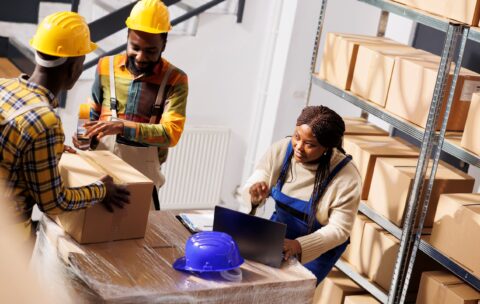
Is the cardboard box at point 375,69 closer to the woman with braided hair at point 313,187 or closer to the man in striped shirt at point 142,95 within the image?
the woman with braided hair at point 313,187

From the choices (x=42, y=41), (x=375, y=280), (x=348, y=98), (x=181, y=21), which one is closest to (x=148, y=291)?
(x=42, y=41)

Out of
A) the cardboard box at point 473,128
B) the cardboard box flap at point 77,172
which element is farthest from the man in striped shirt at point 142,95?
the cardboard box at point 473,128

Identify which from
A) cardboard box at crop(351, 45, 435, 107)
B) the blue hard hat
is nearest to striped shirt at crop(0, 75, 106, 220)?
the blue hard hat

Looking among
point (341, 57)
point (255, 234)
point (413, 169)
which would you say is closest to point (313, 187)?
point (255, 234)

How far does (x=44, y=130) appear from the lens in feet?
6.46

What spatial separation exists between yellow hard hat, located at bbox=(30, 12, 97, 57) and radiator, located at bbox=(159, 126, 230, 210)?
3.14 meters

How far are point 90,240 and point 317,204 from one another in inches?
40.9

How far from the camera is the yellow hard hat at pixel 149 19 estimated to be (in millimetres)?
3051

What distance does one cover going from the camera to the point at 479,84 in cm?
330

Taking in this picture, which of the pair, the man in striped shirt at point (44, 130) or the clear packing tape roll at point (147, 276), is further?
the clear packing tape roll at point (147, 276)

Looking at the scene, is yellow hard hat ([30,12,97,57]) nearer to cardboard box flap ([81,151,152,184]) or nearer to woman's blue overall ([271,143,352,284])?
cardboard box flap ([81,151,152,184])

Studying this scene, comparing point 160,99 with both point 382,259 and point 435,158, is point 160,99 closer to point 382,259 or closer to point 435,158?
point 435,158

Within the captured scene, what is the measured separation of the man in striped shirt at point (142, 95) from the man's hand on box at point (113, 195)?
A: 2.11ft

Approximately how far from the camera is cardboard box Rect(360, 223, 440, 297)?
3525 millimetres
